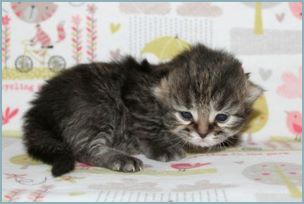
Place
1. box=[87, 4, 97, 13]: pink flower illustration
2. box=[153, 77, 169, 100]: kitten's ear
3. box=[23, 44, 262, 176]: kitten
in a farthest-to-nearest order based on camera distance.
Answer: box=[87, 4, 97, 13]: pink flower illustration
box=[153, 77, 169, 100]: kitten's ear
box=[23, 44, 262, 176]: kitten

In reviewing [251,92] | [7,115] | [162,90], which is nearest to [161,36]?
[162,90]

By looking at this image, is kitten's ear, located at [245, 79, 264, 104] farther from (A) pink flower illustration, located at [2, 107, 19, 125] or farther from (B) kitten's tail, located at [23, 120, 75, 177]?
(A) pink flower illustration, located at [2, 107, 19, 125]

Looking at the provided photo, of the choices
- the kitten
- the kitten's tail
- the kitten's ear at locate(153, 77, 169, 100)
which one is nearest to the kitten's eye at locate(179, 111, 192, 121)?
the kitten

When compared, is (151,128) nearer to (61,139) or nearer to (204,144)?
(204,144)

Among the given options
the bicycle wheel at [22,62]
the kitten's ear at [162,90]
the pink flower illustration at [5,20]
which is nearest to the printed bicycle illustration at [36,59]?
the bicycle wheel at [22,62]

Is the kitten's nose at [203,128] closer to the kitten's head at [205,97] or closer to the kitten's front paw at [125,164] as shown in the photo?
the kitten's head at [205,97]
